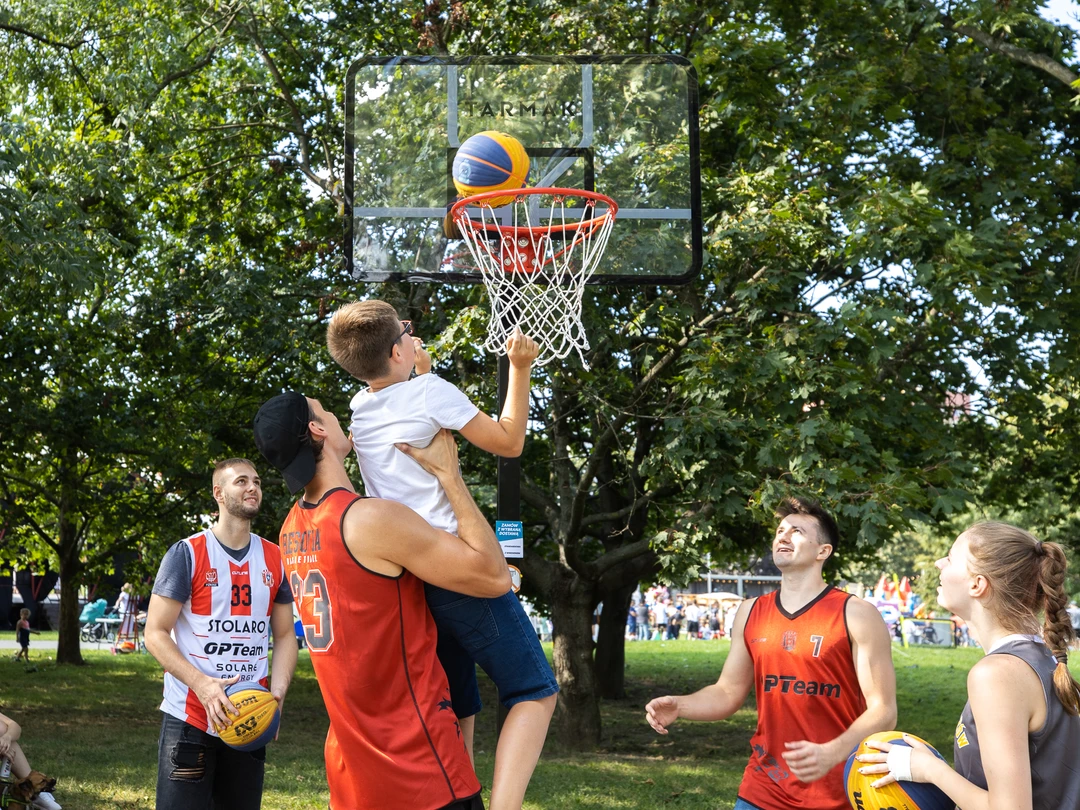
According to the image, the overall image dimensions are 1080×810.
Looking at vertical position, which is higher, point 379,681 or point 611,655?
point 379,681

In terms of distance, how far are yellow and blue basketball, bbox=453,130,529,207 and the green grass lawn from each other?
5653 millimetres

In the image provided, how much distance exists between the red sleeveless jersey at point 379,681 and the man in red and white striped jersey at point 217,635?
1.64 meters

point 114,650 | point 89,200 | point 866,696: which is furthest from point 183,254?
point 114,650

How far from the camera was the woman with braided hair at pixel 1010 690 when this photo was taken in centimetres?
283

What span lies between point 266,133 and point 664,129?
8.49 meters

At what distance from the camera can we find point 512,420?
3.51 metres

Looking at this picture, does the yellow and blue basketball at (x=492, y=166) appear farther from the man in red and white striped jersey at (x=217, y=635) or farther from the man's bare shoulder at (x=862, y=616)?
the man's bare shoulder at (x=862, y=616)

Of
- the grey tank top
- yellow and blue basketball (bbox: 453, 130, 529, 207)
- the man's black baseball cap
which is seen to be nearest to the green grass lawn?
yellow and blue basketball (bbox: 453, 130, 529, 207)

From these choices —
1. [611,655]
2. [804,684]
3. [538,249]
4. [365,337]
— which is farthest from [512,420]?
[611,655]

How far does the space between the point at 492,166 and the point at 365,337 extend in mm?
4118

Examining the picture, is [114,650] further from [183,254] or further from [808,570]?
[808,570]

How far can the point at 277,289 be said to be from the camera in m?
13.8

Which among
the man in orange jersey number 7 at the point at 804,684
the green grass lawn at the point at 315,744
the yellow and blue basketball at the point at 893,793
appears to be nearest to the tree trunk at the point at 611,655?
the green grass lawn at the point at 315,744

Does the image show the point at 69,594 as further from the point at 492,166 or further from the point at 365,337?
the point at 365,337
